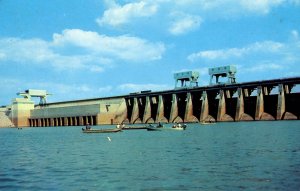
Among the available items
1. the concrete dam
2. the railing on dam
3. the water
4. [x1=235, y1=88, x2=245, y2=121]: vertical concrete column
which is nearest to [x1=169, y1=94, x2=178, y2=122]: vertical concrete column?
the concrete dam

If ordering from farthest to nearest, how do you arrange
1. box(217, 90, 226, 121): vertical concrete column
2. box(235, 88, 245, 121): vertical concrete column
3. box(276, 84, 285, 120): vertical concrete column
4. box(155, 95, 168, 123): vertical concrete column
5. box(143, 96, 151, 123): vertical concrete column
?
1. box(143, 96, 151, 123): vertical concrete column
2. box(155, 95, 168, 123): vertical concrete column
3. box(217, 90, 226, 121): vertical concrete column
4. box(235, 88, 245, 121): vertical concrete column
5. box(276, 84, 285, 120): vertical concrete column

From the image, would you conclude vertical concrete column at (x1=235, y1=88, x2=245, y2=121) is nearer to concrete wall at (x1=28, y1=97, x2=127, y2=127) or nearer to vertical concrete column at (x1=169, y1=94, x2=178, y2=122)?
vertical concrete column at (x1=169, y1=94, x2=178, y2=122)

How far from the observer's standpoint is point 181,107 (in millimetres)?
143375

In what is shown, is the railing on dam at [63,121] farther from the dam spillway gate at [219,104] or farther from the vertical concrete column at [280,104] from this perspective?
the vertical concrete column at [280,104]

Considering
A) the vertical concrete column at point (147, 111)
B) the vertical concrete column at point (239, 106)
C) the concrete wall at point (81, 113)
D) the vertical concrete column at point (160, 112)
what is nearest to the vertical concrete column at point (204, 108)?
the vertical concrete column at point (239, 106)

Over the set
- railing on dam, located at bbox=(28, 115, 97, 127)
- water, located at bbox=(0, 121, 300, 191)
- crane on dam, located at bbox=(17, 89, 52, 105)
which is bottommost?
water, located at bbox=(0, 121, 300, 191)

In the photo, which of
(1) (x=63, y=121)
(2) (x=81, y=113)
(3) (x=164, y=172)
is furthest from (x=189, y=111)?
(3) (x=164, y=172)

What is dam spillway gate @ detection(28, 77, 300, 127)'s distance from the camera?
11681 centimetres

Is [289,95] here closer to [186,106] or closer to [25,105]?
[186,106]

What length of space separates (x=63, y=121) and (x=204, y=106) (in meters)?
67.9

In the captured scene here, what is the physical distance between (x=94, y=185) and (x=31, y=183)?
158 inches

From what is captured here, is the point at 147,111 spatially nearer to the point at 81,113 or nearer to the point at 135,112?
the point at 135,112

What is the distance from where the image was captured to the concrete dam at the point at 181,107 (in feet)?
389

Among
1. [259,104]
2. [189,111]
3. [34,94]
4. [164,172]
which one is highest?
[34,94]
